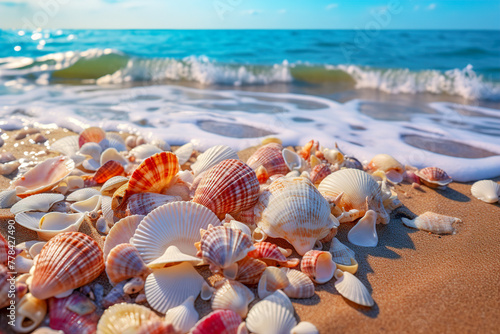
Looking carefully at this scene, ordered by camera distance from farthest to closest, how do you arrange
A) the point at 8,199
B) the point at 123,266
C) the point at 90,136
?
the point at 90,136 → the point at 8,199 → the point at 123,266

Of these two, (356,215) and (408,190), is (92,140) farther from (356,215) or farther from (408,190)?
(408,190)

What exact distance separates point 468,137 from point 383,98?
306 centimetres

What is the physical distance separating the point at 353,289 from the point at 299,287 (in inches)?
11.0

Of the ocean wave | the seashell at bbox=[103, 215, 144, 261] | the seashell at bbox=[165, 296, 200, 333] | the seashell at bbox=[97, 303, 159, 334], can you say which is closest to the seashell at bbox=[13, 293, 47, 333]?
the seashell at bbox=[97, 303, 159, 334]

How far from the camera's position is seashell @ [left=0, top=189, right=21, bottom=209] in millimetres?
2424

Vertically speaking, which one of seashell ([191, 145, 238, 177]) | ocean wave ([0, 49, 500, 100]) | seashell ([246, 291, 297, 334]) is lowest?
seashell ([246, 291, 297, 334])

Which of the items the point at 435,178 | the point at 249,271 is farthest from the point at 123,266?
the point at 435,178

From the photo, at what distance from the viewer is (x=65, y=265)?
5.41 ft

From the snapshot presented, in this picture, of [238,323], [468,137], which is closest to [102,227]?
[238,323]

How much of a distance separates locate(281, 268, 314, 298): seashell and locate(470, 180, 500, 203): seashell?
210cm

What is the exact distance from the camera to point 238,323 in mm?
1499

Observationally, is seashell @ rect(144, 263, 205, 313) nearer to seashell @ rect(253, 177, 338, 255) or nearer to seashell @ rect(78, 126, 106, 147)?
seashell @ rect(253, 177, 338, 255)

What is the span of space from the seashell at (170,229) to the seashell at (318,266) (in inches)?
23.2

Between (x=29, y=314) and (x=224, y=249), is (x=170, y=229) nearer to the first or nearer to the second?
(x=224, y=249)
